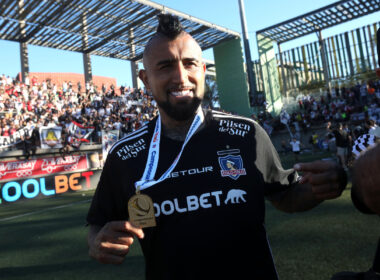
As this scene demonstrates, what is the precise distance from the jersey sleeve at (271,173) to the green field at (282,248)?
2.32 metres

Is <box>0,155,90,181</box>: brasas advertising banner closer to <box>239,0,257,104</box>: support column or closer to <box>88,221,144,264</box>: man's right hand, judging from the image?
<box>88,221,144,264</box>: man's right hand

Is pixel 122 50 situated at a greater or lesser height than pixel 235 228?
greater

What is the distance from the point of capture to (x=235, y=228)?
5.14 feet

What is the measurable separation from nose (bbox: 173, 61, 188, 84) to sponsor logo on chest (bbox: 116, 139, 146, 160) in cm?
42

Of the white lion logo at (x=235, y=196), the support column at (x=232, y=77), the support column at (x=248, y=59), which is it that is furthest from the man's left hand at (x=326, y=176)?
the support column at (x=248, y=59)

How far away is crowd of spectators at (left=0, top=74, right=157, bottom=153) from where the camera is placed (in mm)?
18656

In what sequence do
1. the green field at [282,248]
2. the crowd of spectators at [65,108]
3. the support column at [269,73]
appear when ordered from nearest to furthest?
the green field at [282,248] → the crowd of spectators at [65,108] → the support column at [269,73]

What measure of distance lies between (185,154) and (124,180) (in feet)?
1.20

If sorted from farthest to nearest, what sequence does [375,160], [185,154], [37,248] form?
[37,248], [185,154], [375,160]

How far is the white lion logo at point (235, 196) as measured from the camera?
1.60 m

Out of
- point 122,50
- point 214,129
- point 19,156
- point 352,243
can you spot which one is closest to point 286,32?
point 122,50

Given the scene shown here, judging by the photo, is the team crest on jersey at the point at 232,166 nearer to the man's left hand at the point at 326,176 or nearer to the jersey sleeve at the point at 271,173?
the jersey sleeve at the point at 271,173

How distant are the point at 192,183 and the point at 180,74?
22.6 inches

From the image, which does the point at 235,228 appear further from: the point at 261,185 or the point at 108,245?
the point at 108,245
